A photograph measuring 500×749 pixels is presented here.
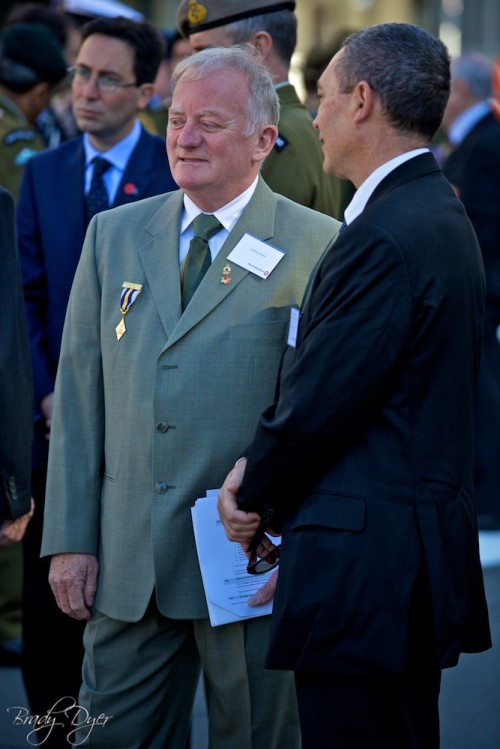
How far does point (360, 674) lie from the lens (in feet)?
8.45

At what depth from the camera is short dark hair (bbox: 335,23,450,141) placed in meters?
2.65

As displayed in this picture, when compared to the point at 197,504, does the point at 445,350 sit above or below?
above

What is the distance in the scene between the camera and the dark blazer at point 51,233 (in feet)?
13.7

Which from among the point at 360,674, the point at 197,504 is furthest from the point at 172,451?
the point at 360,674

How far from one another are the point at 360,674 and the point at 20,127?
12.1 ft

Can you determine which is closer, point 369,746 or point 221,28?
point 369,746

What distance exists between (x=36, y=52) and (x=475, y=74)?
3902 mm

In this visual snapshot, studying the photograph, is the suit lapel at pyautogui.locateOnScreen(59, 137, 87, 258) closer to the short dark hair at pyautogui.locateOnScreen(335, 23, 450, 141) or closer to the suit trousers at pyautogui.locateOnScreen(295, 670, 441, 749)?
the short dark hair at pyautogui.locateOnScreen(335, 23, 450, 141)

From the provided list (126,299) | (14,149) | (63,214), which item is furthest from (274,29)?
(14,149)

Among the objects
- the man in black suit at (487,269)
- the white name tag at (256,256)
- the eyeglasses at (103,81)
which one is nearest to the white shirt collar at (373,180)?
the white name tag at (256,256)

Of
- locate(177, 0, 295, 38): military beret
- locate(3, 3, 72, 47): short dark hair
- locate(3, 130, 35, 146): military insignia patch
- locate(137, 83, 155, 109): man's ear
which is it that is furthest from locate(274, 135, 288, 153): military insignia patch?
locate(3, 3, 72, 47): short dark hair

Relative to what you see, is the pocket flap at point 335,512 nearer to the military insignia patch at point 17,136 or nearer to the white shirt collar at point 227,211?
the white shirt collar at point 227,211

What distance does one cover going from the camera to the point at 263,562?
9.92 feet

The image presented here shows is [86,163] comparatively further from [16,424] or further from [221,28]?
[16,424]
